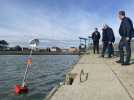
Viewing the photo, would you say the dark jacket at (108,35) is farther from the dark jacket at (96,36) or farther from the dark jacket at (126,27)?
the dark jacket at (126,27)

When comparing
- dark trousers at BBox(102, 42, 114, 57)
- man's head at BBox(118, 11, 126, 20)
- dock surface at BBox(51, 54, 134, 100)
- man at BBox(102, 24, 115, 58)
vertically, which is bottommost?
dock surface at BBox(51, 54, 134, 100)

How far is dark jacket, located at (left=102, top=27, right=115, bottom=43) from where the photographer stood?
16.5m

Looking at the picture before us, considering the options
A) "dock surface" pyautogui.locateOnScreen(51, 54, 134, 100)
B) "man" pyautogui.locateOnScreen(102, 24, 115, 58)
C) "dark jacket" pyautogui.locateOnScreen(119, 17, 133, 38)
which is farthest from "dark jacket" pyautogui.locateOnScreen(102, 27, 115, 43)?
"dock surface" pyautogui.locateOnScreen(51, 54, 134, 100)

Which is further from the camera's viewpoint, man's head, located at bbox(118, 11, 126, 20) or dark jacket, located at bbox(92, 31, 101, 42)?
dark jacket, located at bbox(92, 31, 101, 42)

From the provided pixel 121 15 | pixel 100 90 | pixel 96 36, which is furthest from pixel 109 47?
pixel 100 90

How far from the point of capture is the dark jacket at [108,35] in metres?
16.5

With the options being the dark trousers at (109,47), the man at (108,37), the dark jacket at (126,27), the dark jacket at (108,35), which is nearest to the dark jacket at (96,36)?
the dark trousers at (109,47)

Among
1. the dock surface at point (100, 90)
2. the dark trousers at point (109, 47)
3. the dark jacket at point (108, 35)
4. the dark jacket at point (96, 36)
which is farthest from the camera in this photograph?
the dark jacket at point (96, 36)

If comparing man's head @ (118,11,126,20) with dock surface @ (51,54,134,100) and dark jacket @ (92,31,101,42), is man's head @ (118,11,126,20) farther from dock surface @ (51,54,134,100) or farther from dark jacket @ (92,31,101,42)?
dark jacket @ (92,31,101,42)

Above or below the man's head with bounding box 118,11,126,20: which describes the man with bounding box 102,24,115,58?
below

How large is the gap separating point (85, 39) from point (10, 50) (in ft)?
144

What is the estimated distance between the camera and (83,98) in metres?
5.52

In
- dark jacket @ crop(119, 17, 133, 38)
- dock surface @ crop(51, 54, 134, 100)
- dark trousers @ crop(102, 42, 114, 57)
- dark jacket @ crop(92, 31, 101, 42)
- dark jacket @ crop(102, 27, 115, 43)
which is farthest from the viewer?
dark jacket @ crop(92, 31, 101, 42)

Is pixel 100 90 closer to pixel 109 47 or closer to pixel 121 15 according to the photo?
pixel 121 15
